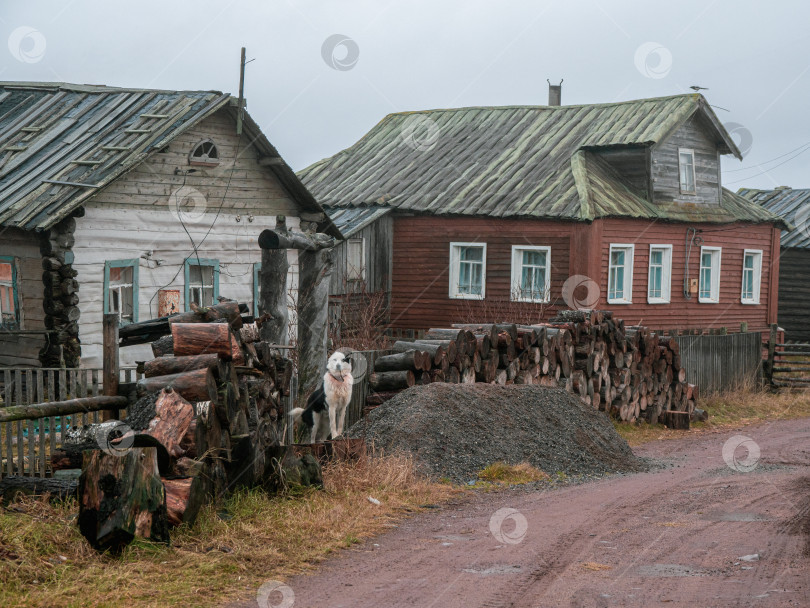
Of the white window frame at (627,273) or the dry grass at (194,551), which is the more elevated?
the white window frame at (627,273)

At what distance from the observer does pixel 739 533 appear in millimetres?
8047

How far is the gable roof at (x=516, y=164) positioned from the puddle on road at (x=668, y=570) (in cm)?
1502

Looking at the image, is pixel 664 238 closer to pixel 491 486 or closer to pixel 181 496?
pixel 491 486

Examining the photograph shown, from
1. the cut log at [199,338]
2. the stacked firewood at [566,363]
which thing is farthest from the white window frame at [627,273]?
the cut log at [199,338]

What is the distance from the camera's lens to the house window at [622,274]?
23.1 m

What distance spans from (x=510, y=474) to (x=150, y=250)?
26.8ft

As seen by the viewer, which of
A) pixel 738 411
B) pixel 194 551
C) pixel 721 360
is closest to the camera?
pixel 194 551

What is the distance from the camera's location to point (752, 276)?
27688 mm

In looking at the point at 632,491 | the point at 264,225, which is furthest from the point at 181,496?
the point at 264,225

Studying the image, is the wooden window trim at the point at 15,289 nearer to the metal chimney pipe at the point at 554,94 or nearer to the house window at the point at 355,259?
the house window at the point at 355,259

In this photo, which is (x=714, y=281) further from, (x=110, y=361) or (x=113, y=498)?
(x=113, y=498)

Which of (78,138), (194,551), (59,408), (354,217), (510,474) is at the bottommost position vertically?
(510,474)

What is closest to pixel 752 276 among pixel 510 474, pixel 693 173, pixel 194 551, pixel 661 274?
pixel 693 173

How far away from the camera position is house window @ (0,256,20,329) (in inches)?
583
